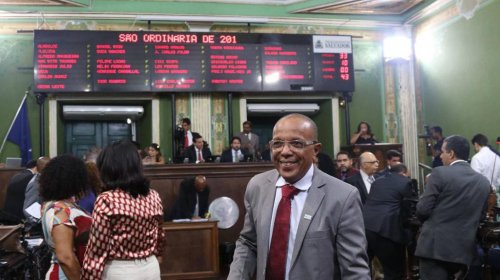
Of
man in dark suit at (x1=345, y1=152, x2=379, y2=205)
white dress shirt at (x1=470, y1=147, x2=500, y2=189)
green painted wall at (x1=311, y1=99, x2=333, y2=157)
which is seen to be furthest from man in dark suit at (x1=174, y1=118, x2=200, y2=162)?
white dress shirt at (x1=470, y1=147, x2=500, y2=189)

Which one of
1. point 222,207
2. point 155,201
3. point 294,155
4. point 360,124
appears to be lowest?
point 222,207

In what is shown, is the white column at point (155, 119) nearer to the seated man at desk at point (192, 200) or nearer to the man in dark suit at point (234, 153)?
the man in dark suit at point (234, 153)

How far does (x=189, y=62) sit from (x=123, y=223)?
20.9 feet

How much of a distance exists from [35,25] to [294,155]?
7884 mm

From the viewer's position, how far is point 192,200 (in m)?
5.87

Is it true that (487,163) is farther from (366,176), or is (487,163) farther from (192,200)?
(192,200)

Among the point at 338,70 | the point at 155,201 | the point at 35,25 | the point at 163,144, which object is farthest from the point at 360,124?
the point at 155,201

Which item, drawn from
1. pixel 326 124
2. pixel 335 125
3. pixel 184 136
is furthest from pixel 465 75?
pixel 184 136

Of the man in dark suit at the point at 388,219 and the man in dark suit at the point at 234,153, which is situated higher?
the man in dark suit at the point at 234,153

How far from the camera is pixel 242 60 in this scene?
8555 mm

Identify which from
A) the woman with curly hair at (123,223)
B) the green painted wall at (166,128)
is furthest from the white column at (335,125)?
the woman with curly hair at (123,223)

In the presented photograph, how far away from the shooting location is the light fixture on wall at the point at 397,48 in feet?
30.3

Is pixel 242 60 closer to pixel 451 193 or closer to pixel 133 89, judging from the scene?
pixel 133 89

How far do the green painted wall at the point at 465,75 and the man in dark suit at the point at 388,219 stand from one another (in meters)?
3.83
